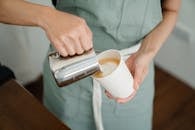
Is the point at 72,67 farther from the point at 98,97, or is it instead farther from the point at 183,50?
the point at 183,50

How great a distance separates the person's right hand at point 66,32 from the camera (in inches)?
20.8

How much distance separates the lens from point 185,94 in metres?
1.55

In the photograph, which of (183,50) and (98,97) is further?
(183,50)

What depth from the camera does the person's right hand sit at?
0.53m

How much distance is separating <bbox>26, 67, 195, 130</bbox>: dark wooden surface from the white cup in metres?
0.82

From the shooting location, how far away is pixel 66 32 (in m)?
0.53

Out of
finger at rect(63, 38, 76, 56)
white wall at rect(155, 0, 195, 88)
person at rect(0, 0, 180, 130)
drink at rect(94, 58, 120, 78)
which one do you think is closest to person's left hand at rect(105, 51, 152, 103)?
person at rect(0, 0, 180, 130)

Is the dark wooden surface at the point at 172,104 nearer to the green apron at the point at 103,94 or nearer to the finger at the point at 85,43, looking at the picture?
the green apron at the point at 103,94

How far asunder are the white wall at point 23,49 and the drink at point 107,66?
2.76ft

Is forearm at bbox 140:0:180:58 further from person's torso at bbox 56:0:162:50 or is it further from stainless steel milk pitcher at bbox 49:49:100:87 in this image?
stainless steel milk pitcher at bbox 49:49:100:87

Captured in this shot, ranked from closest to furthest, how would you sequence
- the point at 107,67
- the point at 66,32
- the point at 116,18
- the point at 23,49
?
the point at 66,32 → the point at 107,67 → the point at 116,18 → the point at 23,49

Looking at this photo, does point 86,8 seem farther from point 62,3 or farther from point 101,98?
point 101,98

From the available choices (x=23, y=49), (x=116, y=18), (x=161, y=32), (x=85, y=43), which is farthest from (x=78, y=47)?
(x=23, y=49)

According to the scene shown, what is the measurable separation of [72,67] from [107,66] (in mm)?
103
